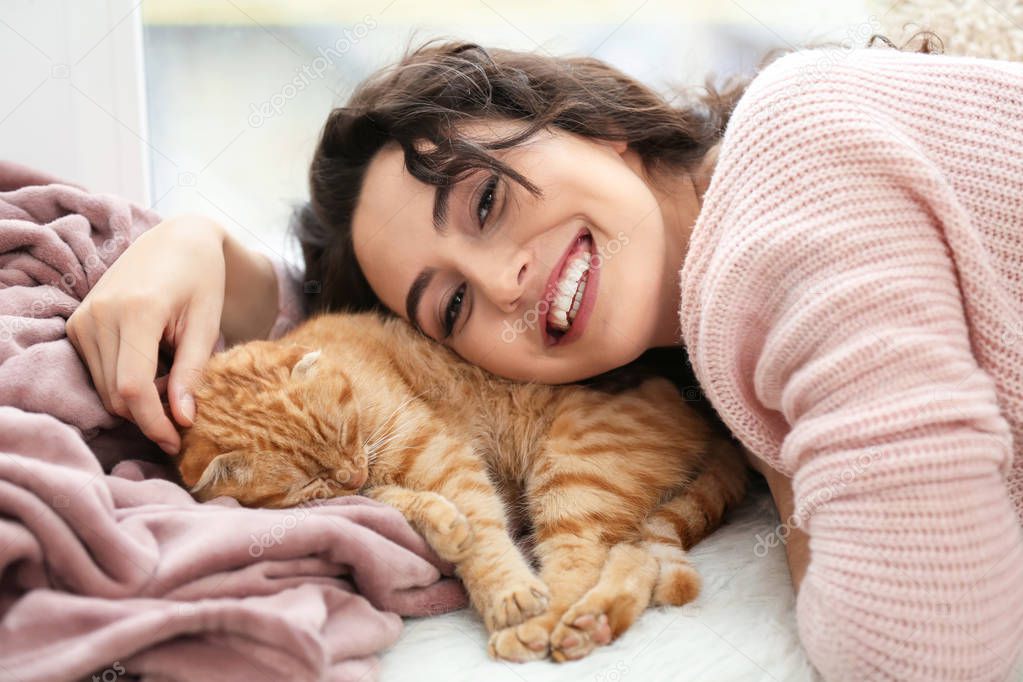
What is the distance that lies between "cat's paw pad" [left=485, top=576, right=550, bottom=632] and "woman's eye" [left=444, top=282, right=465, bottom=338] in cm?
50

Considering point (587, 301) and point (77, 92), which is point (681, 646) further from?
point (77, 92)

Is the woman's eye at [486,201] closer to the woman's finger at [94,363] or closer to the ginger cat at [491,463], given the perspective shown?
the ginger cat at [491,463]

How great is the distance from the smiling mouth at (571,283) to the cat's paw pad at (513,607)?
456 millimetres

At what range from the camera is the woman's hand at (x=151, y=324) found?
1.18 metres

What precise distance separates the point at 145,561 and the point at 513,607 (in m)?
0.46

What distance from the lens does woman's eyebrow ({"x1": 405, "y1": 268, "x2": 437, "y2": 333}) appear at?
4.67 feet

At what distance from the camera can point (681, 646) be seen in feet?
3.49

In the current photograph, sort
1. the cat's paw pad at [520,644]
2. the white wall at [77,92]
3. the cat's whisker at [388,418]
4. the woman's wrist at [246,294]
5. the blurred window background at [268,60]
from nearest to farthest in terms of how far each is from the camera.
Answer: the cat's paw pad at [520,644]
the cat's whisker at [388,418]
the woman's wrist at [246,294]
the white wall at [77,92]
the blurred window background at [268,60]

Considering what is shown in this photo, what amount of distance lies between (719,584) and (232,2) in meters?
1.81

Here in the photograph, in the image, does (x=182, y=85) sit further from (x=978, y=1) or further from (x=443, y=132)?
(x=978, y=1)

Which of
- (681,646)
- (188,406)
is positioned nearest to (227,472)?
(188,406)

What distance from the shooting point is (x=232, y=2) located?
6.96 ft

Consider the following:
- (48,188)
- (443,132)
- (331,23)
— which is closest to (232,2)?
(331,23)

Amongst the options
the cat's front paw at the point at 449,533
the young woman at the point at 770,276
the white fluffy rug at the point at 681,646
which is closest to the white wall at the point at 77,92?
the young woman at the point at 770,276
